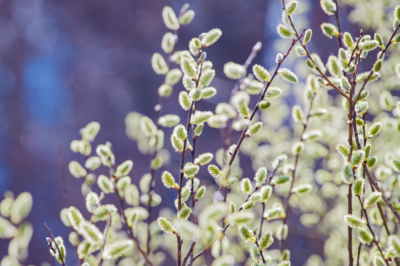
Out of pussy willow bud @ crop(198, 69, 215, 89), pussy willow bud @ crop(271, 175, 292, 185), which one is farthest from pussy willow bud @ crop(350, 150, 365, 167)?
pussy willow bud @ crop(198, 69, 215, 89)

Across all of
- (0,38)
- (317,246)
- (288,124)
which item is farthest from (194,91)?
(0,38)

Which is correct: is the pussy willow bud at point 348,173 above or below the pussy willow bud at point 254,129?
below

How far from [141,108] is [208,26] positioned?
110 cm

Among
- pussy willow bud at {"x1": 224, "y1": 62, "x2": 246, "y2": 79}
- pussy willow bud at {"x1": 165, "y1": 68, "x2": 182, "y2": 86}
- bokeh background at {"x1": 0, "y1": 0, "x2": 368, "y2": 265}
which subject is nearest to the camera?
pussy willow bud at {"x1": 224, "y1": 62, "x2": 246, "y2": 79}

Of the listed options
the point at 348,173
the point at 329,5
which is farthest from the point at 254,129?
the point at 329,5

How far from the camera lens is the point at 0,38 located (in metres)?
2.64

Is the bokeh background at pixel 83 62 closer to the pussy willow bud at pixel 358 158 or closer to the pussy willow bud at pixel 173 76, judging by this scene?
the pussy willow bud at pixel 173 76

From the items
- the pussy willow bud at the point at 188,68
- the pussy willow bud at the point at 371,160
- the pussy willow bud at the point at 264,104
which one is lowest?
the pussy willow bud at the point at 371,160

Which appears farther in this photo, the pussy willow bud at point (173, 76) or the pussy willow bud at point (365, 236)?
the pussy willow bud at point (173, 76)

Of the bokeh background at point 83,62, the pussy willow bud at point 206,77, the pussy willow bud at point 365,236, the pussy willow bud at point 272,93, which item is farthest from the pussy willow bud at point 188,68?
the bokeh background at point 83,62

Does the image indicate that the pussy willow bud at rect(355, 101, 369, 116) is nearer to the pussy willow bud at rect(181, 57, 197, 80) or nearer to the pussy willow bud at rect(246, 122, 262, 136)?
the pussy willow bud at rect(246, 122, 262, 136)

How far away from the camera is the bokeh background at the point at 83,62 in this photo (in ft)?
8.47

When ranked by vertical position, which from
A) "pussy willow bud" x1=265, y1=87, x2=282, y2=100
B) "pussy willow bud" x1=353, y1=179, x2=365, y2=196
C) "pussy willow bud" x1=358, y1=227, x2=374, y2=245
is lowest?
"pussy willow bud" x1=358, y1=227, x2=374, y2=245

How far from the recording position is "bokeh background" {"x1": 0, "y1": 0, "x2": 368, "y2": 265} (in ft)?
8.47
